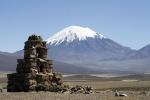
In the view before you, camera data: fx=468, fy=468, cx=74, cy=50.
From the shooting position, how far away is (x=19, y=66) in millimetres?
61594

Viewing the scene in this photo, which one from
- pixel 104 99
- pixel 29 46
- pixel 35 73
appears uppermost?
pixel 29 46

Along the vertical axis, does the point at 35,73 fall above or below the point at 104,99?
above

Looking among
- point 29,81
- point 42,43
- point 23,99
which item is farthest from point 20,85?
point 23,99

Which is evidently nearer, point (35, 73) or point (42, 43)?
point (35, 73)

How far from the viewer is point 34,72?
197 feet

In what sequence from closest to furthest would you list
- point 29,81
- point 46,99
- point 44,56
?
point 46,99 → point 29,81 → point 44,56

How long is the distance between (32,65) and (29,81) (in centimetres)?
228

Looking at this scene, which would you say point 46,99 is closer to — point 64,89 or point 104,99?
point 104,99

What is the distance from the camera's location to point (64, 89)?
197 feet

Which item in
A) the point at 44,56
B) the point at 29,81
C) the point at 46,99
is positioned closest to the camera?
the point at 46,99

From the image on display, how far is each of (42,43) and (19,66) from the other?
5.08 m

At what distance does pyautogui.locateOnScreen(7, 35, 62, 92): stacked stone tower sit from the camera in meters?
60.0

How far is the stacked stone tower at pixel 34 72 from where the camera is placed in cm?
6000

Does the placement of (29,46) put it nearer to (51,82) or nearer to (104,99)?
(51,82)
